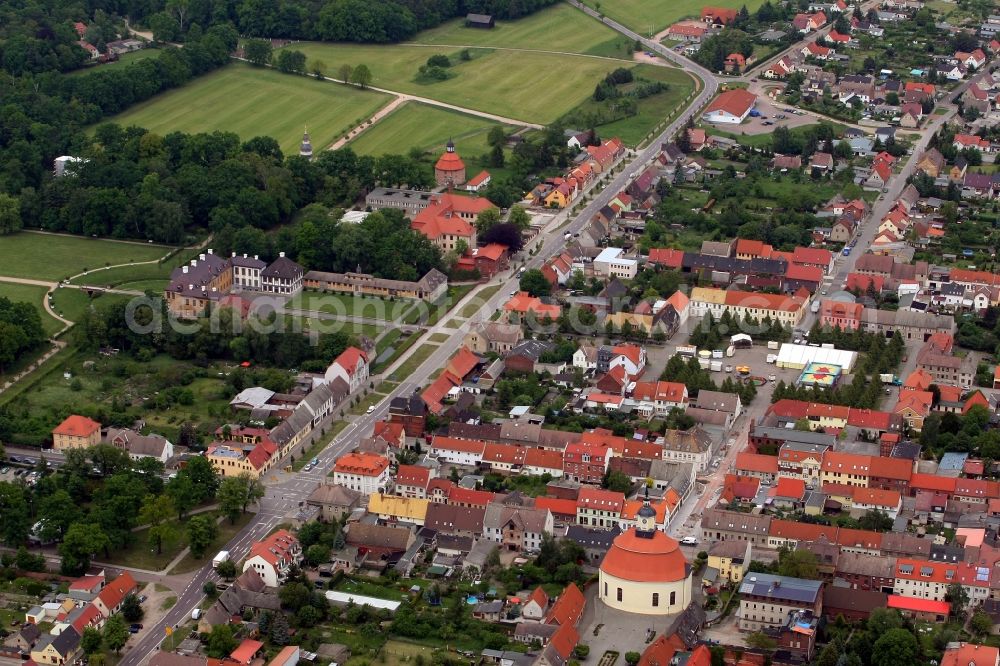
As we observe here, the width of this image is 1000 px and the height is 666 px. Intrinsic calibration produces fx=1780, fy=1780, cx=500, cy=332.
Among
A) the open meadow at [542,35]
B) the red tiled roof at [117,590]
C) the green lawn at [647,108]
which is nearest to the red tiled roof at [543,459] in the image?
the red tiled roof at [117,590]

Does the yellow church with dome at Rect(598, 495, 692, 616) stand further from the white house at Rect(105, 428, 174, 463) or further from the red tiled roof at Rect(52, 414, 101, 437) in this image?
the red tiled roof at Rect(52, 414, 101, 437)

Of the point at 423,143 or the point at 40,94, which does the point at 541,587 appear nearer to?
the point at 423,143

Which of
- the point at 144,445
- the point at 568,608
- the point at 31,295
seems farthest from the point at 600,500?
the point at 31,295

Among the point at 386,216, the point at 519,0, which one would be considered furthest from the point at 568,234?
the point at 519,0

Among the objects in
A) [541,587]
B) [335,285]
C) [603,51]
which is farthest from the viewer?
[603,51]

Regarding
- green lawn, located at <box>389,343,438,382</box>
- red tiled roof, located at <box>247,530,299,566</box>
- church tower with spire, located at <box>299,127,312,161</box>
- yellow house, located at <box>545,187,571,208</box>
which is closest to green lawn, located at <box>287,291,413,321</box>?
green lawn, located at <box>389,343,438,382</box>

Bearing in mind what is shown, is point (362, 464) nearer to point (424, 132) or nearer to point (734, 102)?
point (424, 132)

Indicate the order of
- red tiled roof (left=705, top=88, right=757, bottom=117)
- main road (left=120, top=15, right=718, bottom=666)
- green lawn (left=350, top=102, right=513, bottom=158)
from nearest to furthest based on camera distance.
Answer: main road (left=120, top=15, right=718, bottom=666) < green lawn (left=350, top=102, right=513, bottom=158) < red tiled roof (left=705, top=88, right=757, bottom=117)
